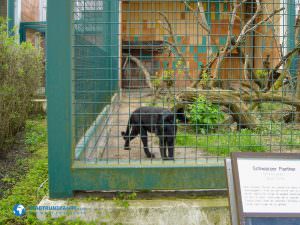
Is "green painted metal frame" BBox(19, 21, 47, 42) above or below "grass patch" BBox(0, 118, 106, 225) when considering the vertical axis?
above

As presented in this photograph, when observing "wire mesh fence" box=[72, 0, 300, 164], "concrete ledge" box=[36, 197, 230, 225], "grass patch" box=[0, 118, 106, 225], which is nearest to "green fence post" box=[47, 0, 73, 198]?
"wire mesh fence" box=[72, 0, 300, 164]

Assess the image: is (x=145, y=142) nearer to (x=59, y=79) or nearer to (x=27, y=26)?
(x=59, y=79)

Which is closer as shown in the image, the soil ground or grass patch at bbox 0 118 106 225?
grass patch at bbox 0 118 106 225

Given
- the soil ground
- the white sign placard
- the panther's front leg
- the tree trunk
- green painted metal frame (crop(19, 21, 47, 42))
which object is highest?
green painted metal frame (crop(19, 21, 47, 42))

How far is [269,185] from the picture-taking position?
9.30 ft

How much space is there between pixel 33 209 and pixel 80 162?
597 mm

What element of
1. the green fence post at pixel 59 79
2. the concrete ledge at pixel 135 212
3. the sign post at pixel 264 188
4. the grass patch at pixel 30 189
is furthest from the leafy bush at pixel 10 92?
the sign post at pixel 264 188

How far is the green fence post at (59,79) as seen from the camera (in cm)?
393

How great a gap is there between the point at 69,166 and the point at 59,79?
770 millimetres

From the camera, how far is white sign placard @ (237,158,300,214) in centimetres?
277

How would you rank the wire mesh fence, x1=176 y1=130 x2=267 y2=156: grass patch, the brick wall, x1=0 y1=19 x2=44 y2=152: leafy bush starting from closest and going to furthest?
the wire mesh fence → x1=176 y1=130 x2=267 y2=156: grass patch → x1=0 y1=19 x2=44 y2=152: leafy bush → the brick wall

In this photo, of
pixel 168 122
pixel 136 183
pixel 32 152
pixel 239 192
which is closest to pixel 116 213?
pixel 136 183

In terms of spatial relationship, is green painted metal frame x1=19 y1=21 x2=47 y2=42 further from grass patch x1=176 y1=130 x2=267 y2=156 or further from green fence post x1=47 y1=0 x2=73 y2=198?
green fence post x1=47 y1=0 x2=73 y2=198

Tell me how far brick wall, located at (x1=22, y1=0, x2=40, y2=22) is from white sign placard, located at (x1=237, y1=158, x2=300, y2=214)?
43.1 feet
